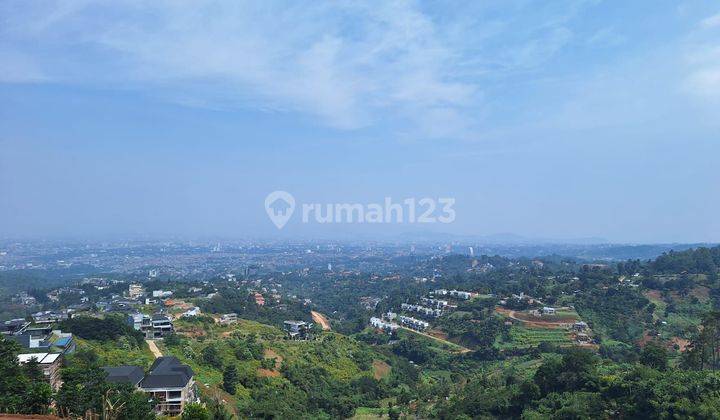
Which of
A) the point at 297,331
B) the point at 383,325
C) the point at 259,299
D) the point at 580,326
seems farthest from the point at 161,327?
the point at 580,326

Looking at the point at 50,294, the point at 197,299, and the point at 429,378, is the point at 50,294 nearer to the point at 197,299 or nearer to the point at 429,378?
the point at 197,299

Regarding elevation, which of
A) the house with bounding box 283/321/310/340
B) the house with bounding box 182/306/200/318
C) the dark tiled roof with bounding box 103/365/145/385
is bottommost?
the house with bounding box 283/321/310/340

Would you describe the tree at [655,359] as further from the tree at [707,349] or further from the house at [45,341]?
the house at [45,341]

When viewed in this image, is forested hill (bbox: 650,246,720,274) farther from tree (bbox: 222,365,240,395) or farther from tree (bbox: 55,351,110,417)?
tree (bbox: 55,351,110,417)

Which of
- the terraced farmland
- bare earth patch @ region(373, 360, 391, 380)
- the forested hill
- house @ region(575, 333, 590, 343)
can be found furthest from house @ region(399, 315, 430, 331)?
the forested hill

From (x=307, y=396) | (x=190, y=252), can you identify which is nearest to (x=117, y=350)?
(x=307, y=396)
